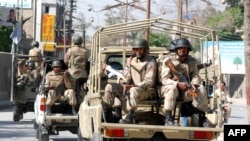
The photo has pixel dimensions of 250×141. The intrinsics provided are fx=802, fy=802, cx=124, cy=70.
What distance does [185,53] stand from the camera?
40.3ft

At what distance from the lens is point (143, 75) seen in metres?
12.4

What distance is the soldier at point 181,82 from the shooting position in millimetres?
11828

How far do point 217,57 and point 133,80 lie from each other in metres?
1.46

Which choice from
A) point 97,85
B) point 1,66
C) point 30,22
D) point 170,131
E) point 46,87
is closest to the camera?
point 170,131

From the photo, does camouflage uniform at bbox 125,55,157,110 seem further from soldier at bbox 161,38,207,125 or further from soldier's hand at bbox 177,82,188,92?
soldier's hand at bbox 177,82,188,92

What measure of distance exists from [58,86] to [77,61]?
89 cm

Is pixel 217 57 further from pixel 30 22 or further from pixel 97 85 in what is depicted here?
pixel 30 22

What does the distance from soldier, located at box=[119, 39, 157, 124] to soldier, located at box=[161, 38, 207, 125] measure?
23cm

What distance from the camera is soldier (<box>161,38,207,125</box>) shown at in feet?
38.8

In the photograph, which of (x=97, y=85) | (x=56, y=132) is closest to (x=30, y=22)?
(x=56, y=132)

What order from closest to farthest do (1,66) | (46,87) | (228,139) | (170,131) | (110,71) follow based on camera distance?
(228,139)
(170,131)
(110,71)
(46,87)
(1,66)

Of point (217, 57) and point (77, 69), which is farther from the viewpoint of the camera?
point (77, 69)

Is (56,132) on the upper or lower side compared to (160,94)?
lower

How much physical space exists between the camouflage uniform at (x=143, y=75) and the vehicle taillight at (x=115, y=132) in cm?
66
